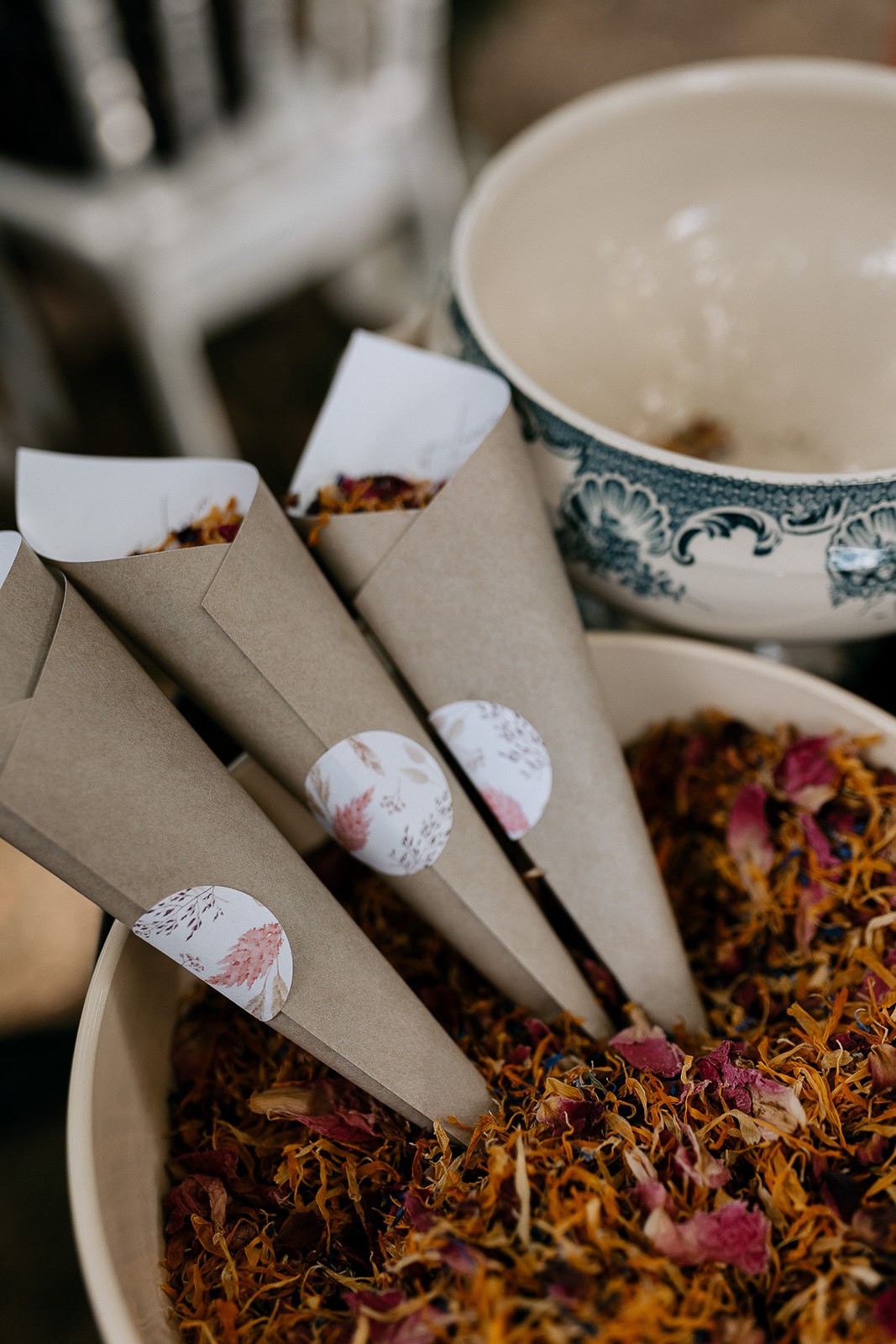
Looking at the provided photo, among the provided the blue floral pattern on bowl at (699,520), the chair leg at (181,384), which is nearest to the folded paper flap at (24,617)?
the blue floral pattern on bowl at (699,520)

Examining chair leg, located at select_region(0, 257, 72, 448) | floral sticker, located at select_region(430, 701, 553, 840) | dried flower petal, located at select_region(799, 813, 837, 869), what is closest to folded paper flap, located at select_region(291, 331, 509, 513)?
floral sticker, located at select_region(430, 701, 553, 840)

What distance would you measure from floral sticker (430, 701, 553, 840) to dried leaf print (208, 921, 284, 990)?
0.35 feet

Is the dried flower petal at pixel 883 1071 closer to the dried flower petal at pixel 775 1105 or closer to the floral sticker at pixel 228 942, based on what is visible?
the dried flower petal at pixel 775 1105

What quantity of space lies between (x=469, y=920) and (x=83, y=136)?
98 centimetres

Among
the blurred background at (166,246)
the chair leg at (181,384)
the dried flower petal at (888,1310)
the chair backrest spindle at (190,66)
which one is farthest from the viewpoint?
the chair leg at (181,384)

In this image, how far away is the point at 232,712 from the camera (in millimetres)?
374

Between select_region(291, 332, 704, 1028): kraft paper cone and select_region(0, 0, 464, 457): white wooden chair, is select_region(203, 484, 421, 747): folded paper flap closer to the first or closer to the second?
select_region(291, 332, 704, 1028): kraft paper cone

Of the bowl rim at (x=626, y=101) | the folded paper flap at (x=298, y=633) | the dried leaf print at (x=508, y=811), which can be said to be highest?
the bowl rim at (x=626, y=101)

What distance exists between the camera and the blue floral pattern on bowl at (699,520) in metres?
0.39

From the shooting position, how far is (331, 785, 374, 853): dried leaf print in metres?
0.38

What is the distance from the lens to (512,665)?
40 cm

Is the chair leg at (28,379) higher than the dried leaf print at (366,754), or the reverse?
the dried leaf print at (366,754)

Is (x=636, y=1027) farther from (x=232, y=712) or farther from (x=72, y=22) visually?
(x=72, y=22)

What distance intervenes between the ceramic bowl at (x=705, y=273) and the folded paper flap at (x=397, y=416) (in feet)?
0.08
